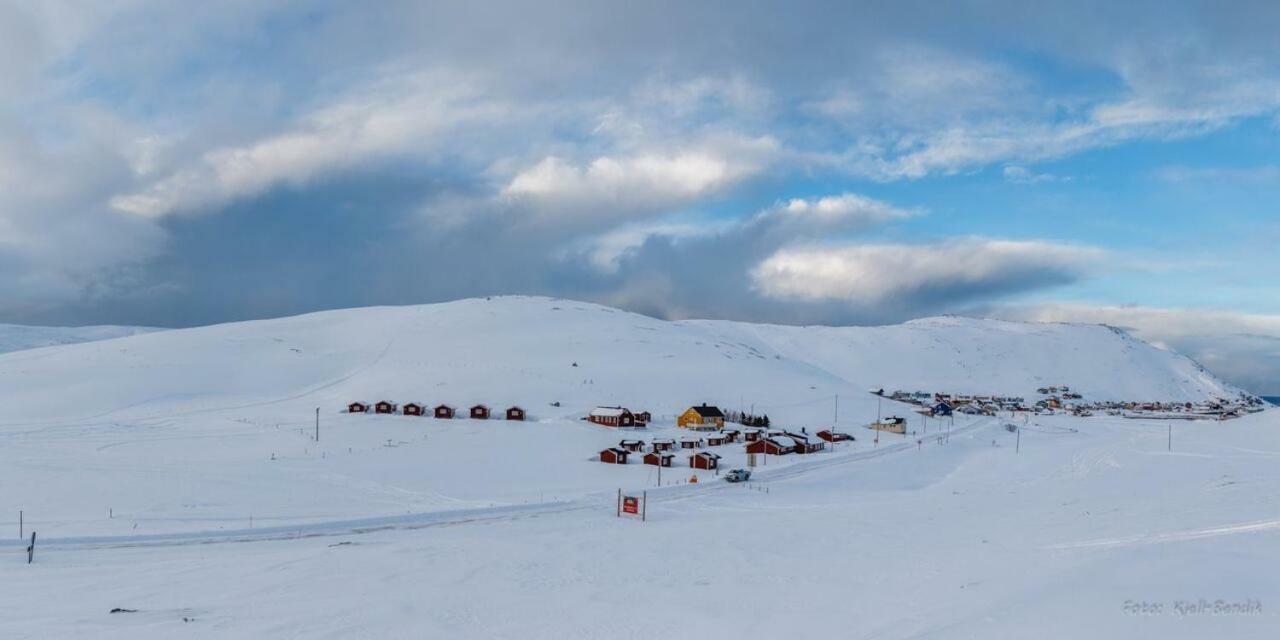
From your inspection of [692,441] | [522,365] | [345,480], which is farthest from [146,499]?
[522,365]

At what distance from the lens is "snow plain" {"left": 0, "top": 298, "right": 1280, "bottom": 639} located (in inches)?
619

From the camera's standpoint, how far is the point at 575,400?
3007 inches

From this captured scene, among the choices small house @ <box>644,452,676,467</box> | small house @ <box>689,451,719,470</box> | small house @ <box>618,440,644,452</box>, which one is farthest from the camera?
small house @ <box>618,440,644,452</box>

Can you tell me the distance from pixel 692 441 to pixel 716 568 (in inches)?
1522

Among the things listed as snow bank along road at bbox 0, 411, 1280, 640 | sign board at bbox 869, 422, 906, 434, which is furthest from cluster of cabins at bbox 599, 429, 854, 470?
snow bank along road at bbox 0, 411, 1280, 640

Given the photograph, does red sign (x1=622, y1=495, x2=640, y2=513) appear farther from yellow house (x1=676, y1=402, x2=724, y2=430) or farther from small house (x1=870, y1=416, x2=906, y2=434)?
small house (x1=870, y1=416, x2=906, y2=434)

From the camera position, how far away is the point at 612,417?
6638cm

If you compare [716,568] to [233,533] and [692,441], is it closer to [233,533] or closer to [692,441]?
[233,533]

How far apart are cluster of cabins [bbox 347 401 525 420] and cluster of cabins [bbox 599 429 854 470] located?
12973 mm

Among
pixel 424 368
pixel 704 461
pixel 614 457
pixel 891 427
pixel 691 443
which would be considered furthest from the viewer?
pixel 424 368

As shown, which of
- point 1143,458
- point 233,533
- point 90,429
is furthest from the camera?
point 90,429

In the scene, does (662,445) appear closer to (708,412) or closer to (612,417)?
(612,417)

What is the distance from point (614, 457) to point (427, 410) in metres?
25.3

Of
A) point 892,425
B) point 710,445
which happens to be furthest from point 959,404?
point 710,445
